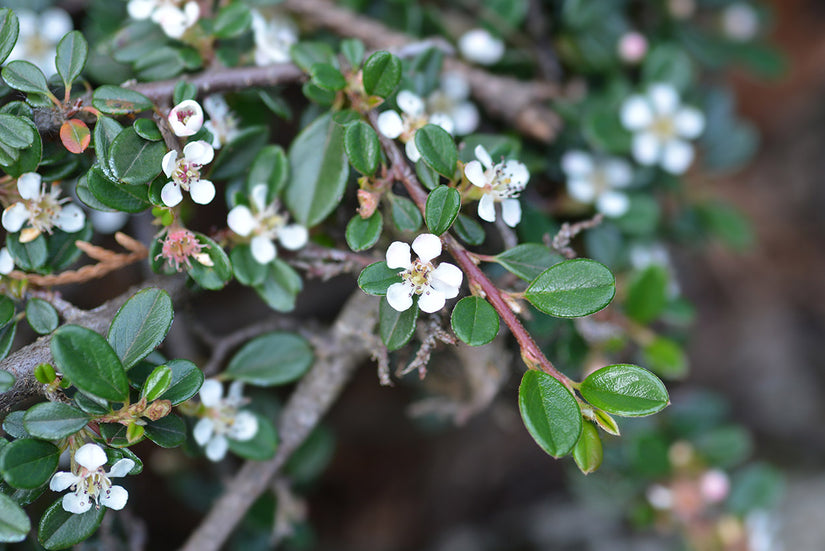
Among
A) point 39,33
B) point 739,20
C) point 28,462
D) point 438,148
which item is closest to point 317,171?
point 438,148

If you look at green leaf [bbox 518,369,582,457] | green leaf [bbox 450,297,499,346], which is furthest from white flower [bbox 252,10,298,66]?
green leaf [bbox 518,369,582,457]

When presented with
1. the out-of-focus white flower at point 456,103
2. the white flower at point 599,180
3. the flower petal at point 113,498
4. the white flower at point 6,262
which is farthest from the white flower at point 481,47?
the flower petal at point 113,498

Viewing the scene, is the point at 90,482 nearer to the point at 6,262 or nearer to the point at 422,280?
the point at 6,262

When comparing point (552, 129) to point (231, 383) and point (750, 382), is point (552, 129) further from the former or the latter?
point (750, 382)

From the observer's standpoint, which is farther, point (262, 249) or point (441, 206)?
point (262, 249)

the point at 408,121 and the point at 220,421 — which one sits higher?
the point at 408,121

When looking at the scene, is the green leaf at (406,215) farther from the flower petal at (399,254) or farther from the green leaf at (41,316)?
the green leaf at (41,316)

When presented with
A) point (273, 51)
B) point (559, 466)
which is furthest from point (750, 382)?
point (273, 51)
